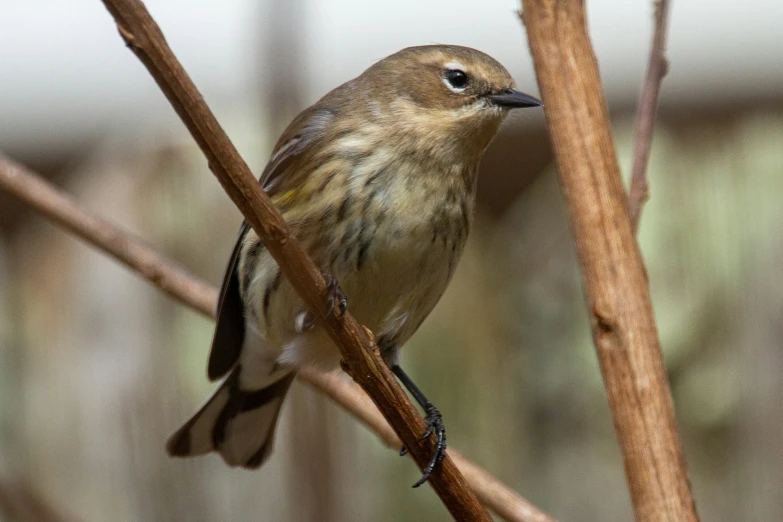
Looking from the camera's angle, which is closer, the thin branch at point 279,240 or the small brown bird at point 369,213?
the thin branch at point 279,240

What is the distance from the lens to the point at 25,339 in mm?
4668

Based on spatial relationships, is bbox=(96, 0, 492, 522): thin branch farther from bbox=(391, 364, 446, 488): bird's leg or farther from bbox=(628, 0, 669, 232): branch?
bbox=(628, 0, 669, 232): branch

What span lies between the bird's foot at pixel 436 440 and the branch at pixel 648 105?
0.75 m

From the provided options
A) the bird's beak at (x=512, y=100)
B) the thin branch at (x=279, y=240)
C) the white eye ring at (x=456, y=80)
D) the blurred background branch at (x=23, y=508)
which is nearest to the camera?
the thin branch at (x=279, y=240)

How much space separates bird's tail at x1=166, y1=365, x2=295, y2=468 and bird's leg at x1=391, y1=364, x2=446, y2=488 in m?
0.47

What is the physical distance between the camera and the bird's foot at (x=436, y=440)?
2211mm

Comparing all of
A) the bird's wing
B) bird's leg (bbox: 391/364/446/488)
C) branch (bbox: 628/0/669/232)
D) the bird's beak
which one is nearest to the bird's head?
the bird's beak

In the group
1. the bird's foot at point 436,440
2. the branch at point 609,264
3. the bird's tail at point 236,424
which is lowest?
the bird's tail at point 236,424

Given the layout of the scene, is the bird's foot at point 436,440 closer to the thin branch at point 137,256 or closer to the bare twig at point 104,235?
the thin branch at point 137,256

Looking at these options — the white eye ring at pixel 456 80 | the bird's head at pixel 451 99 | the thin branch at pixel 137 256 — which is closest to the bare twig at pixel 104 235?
the thin branch at pixel 137 256

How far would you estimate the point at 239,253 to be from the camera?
331 centimetres

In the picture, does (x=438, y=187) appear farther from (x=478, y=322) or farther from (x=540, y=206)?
(x=540, y=206)

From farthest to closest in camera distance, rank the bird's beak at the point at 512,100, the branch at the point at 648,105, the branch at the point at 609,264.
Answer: the bird's beak at the point at 512,100 < the branch at the point at 648,105 < the branch at the point at 609,264

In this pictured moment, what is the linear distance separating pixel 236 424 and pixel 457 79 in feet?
4.57
